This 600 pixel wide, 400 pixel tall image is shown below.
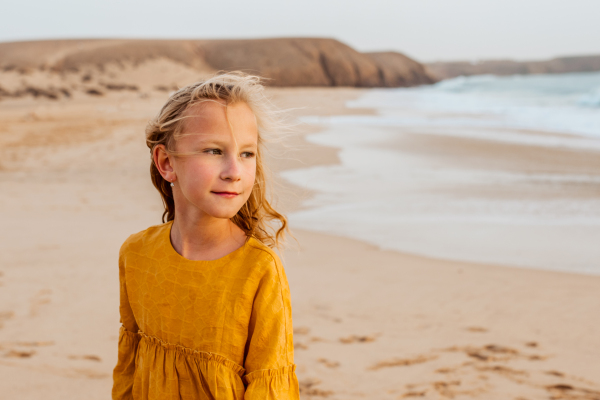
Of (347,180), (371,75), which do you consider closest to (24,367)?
(347,180)

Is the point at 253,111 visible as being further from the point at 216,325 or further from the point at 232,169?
the point at 216,325

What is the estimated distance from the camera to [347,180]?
798 cm

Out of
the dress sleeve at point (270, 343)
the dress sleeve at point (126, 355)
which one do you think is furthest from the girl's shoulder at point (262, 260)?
the dress sleeve at point (126, 355)

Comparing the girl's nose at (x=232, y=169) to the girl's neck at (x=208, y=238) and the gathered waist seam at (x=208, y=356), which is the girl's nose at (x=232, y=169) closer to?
the girl's neck at (x=208, y=238)

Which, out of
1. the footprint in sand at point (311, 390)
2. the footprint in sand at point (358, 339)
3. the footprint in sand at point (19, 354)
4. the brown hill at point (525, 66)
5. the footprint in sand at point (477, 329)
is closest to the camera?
the footprint in sand at point (311, 390)

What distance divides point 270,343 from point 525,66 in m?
111

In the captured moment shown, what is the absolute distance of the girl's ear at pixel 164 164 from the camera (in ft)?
4.36

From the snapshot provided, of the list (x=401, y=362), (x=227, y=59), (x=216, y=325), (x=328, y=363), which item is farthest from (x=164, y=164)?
(x=227, y=59)

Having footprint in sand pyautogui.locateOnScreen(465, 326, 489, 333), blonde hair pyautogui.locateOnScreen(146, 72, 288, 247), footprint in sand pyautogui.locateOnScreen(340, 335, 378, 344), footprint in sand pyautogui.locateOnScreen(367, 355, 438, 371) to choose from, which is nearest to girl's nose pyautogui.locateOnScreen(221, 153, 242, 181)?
blonde hair pyautogui.locateOnScreen(146, 72, 288, 247)

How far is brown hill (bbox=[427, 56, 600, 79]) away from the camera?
97575 millimetres

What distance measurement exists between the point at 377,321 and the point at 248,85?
98.4 inches

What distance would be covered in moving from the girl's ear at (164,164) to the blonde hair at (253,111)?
17mm

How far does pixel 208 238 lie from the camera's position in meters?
1.33

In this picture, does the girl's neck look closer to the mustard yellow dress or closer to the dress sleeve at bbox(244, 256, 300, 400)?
the mustard yellow dress
